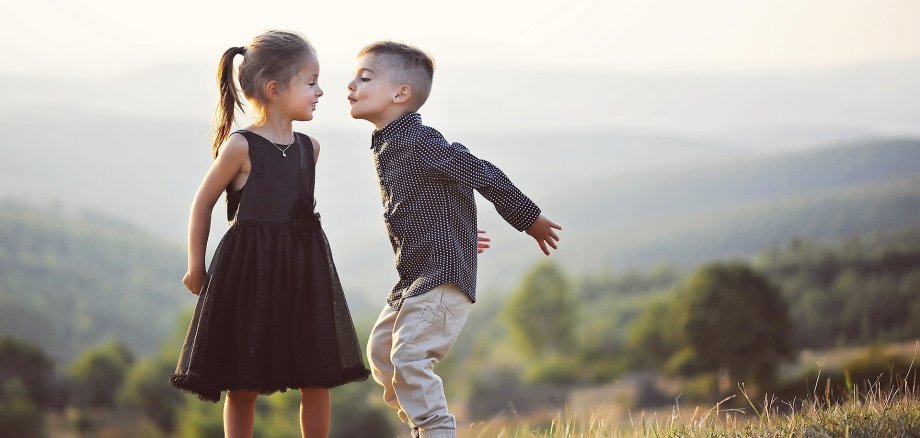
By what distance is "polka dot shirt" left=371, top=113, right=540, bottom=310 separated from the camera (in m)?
2.73

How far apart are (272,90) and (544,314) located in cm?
1754

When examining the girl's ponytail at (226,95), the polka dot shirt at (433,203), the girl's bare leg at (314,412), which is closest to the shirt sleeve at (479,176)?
the polka dot shirt at (433,203)

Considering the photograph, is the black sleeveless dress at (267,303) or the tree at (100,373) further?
the tree at (100,373)

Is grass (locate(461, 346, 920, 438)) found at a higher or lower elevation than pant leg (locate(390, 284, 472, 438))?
lower

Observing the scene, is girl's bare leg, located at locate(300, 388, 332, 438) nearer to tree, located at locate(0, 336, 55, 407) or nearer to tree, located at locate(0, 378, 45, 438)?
tree, located at locate(0, 378, 45, 438)

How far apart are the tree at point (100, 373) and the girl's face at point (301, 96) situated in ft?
56.0

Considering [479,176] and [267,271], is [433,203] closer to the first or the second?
[479,176]

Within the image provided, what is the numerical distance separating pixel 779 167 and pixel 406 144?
19.0 metres

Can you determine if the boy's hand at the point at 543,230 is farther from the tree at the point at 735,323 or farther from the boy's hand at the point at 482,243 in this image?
the tree at the point at 735,323

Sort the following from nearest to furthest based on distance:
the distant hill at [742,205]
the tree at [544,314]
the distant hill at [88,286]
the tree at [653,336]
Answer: the tree at [653,336] < the distant hill at [742,205] < the tree at [544,314] < the distant hill at [88,286]

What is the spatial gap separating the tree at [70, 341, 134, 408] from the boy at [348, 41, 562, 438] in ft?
56.4

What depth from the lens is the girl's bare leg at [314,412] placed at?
2912mm

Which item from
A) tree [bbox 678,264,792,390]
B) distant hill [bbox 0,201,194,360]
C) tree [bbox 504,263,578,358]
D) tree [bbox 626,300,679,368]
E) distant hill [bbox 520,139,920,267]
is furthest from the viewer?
distant hill [bbox 0,201,194,360]

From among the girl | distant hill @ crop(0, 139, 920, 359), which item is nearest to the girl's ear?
the girl
